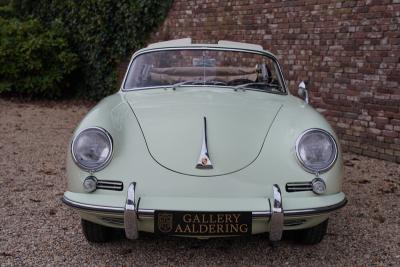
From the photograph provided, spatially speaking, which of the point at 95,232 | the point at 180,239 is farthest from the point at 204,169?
the point at 95,232

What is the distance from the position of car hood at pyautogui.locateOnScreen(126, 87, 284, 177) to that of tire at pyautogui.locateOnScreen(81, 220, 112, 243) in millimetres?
682

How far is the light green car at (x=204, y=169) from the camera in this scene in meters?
2.63

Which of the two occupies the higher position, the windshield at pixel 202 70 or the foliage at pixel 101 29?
the windshield at pixel 202 70

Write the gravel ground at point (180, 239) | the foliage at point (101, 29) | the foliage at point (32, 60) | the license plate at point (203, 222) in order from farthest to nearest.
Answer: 1. the foliage at point (32, 60)
2. the foliage at point (101, 29)
3. the gravel ground at point (180, 239)
4. the license plate at point (203, 222)

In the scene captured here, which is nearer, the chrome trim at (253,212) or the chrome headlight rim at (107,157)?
the chrome trim at (253,212)

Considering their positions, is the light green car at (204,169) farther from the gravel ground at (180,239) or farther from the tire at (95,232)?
the gravel ground at (180,239)

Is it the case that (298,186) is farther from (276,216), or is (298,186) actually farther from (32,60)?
(32,60)

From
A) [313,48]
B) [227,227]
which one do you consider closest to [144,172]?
[227,227]

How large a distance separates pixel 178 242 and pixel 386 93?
3509 millimetres

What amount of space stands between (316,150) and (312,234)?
25.0 inches

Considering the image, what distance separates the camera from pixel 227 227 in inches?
103

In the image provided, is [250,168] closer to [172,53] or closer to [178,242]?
[178,242]

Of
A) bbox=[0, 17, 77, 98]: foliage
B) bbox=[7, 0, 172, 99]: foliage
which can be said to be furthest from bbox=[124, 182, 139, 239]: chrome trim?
bbox=[0, 17, 77, 98]: foliage

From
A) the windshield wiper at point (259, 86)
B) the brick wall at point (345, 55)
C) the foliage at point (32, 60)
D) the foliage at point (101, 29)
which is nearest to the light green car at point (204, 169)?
the windshield wiper at point (259, 86)
